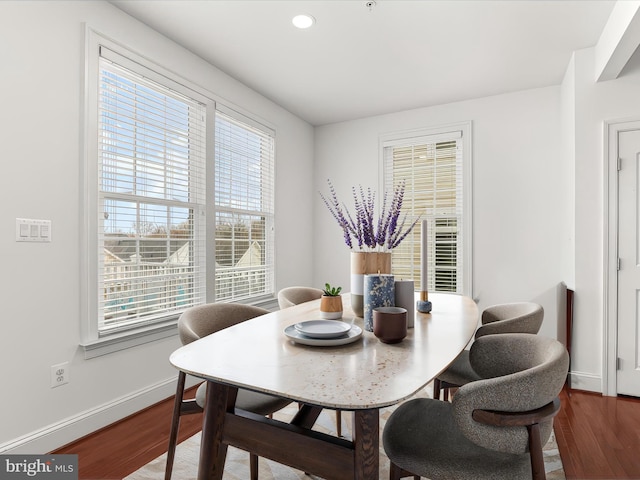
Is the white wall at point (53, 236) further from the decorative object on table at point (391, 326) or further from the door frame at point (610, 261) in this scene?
the door frame at point (610, 261)

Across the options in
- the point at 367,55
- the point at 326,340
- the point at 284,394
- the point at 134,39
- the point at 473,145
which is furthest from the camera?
the point at 473,145

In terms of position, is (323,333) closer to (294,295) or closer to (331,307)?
(331,307)

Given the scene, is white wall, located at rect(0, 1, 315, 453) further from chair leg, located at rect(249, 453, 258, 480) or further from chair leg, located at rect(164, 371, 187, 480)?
chair leg, located at rect(249, 453, 258, 480)

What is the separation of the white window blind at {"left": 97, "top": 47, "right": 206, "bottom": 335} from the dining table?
1.41 metres

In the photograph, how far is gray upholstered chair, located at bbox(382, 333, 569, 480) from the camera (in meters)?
1.00

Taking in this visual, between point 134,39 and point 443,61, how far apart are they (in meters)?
2.34

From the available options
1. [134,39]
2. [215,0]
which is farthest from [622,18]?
[134,39]

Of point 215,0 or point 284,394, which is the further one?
point 215,0

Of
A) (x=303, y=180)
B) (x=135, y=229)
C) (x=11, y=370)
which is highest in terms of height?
(x=303, y=180)

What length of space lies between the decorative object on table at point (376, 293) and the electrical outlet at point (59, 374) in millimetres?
1794

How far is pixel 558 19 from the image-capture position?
2502 millimetres

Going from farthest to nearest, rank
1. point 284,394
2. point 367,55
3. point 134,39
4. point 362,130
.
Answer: point 362,130, point 367,55, point 134,39, point 284,394

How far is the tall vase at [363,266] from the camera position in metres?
1.61

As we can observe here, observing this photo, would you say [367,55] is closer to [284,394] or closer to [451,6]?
[451,6]
